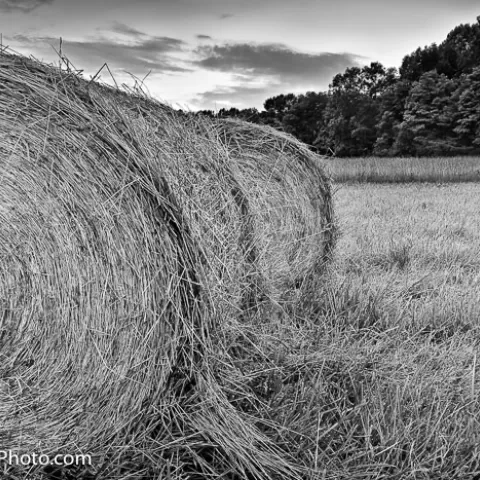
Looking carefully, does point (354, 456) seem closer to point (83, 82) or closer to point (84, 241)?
point (84, 241)

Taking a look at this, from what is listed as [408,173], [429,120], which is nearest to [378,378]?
[408,173]

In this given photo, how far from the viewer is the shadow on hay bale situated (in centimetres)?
214

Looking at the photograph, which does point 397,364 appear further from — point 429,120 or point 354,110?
point 354,110

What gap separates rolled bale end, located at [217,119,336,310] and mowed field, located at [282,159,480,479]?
24 cm

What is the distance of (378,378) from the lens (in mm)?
2646

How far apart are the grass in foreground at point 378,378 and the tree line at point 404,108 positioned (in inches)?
1247

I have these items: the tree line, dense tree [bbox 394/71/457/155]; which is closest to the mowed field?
the tree line

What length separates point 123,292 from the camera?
86.6 inches

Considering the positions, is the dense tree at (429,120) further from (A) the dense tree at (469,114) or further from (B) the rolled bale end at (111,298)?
(B) the rolled bale end at (111,298)

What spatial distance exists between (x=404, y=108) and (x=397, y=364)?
47.8m

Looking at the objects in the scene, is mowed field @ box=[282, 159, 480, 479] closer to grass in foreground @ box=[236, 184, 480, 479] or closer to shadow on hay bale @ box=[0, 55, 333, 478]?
grass in foreground @ box=[236, 184, 480, 479]

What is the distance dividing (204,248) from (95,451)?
0.85 metres

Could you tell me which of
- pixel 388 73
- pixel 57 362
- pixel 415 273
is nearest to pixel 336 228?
pixel 415 273

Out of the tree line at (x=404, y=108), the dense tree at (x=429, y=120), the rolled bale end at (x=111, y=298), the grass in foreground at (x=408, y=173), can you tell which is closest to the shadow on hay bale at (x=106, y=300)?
the rolled bale end at (x=111, y=298)
